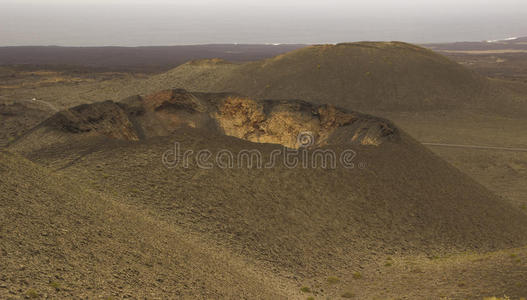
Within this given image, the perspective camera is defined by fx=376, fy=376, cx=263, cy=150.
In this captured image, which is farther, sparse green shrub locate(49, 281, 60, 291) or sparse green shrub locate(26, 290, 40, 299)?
sparse green shrub locate(49, 281, 60, 291)

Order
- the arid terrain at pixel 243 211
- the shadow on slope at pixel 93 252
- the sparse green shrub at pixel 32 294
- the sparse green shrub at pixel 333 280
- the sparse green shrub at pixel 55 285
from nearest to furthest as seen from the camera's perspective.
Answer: the sparse green shrub at pixel 32 294, the sparse green shrub at pixel 55 285, the shadow on slope at pixel 93 252, the arid terrain at pixel 243 211, the sparse green shrub at pixel 333 280

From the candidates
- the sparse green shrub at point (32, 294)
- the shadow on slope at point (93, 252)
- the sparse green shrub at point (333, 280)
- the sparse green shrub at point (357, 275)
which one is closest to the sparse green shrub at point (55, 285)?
the shadow on slope at point (93, 252)

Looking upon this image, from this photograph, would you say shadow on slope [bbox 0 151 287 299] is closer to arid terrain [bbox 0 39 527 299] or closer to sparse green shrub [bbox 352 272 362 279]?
arid terrain [bbox 0 39 527 299]

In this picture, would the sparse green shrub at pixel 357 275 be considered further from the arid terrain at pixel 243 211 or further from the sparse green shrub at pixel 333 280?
the sparse green shrub at pixel 333 280

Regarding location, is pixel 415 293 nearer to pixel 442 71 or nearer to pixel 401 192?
pixel 401 192

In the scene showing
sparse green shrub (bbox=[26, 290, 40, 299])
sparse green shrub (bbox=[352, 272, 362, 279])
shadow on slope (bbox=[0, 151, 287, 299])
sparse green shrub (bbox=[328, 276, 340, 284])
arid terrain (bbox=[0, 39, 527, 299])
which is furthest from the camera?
sparse green shrub (bbox=[352, 272, 362, 279])

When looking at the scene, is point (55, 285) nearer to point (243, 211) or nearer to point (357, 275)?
point (243, 211)

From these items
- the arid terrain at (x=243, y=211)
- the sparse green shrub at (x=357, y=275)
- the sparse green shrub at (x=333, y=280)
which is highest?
the arid terrain at (x=243, y=211)

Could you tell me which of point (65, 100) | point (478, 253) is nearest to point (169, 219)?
point (478, 253)

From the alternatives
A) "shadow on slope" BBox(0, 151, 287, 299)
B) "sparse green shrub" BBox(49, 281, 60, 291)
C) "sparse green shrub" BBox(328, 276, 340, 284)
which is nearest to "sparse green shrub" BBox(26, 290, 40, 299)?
"shadow on slope" BBox(0, 151, 287, 299)

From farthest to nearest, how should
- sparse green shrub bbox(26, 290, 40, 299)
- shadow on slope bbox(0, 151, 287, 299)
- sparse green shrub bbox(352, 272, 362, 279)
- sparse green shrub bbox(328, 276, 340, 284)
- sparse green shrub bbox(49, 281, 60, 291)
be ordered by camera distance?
A: sparse green shrub bbox(352, 272, 362, 279) → sparse green shrub bbox(328, 276, 340, 284) → shadow on slope bbox(0, 151, 287, 299) → sparse green shrub bbox(49, 281, 60, 291) → sparse green shrub bbox(26, 290, 40, 299)

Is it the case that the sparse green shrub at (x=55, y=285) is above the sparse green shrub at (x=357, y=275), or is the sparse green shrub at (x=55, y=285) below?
above

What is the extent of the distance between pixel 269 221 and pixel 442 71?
55227 millimetres

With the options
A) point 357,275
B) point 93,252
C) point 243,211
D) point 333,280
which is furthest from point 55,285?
point 357,275
